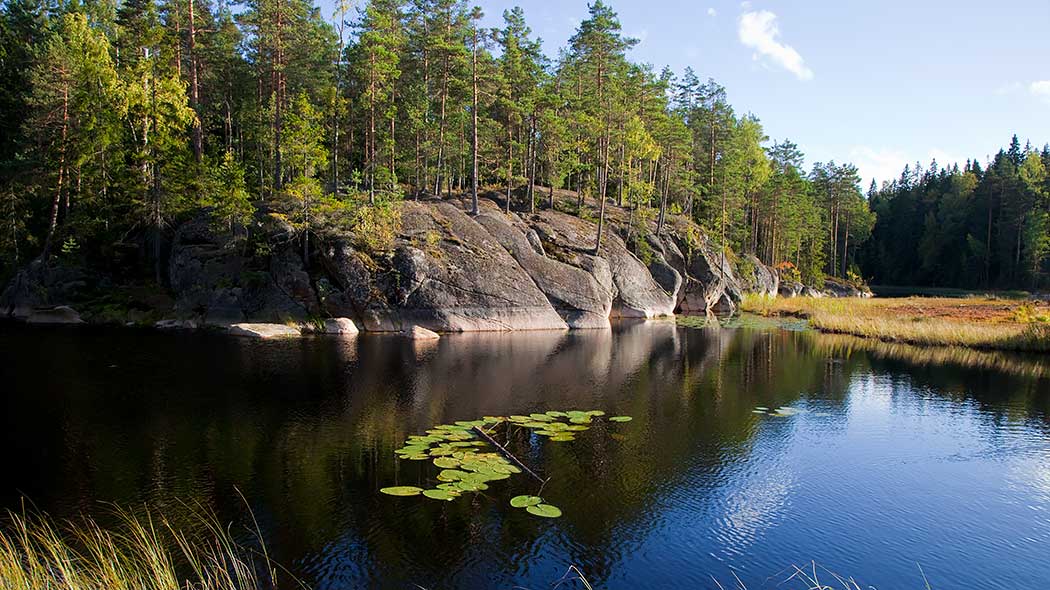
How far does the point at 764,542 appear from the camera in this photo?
1025 centimetres

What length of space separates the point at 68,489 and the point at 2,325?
32130 millimetres

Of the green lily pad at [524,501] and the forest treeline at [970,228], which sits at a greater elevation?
the forest treeline at [970,228]

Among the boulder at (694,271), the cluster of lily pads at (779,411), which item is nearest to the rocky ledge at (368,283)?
the boulder at (694,271)

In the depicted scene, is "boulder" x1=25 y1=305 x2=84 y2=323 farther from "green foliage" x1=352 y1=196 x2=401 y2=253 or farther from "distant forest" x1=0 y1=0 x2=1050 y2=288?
"green foliage" x1=352 y1=196 x2=401 y2=253

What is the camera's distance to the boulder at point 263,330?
3297 cm

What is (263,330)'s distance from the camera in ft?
110

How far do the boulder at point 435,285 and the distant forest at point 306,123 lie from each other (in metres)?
2.02

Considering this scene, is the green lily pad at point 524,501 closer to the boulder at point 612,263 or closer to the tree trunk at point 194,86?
the boulder at point 612,263

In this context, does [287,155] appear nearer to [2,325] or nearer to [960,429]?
[2,325]

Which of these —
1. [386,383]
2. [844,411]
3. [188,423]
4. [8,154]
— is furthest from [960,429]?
[8,154]

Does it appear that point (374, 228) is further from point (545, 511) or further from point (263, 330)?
point (545, 511)

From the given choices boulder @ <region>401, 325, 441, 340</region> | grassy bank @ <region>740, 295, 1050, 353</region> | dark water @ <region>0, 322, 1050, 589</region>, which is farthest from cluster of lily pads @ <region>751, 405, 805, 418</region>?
grassy bank @ <region>740, 295, 1050, 353</region>

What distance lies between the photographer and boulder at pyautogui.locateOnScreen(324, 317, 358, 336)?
35075 mm

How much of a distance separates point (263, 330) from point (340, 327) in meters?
4.18
